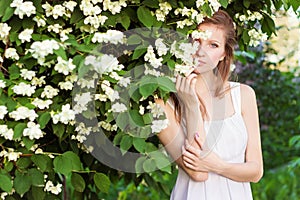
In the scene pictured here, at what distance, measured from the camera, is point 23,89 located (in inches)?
71.8

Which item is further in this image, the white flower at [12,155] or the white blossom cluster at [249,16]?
the white blossom cluster at [249,16]

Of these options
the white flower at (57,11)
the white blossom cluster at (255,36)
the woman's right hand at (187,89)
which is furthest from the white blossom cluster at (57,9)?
the white blossom cluster at (255,36)

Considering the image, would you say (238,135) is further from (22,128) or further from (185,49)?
(22,128)

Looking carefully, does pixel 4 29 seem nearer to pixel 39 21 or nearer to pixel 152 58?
pixel 39 21

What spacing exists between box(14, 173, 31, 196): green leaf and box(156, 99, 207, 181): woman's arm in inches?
19.3

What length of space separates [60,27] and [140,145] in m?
0.44

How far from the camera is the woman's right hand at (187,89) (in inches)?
80.4

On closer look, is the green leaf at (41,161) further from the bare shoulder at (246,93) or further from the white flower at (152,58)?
the bare shoulder at (246,93)

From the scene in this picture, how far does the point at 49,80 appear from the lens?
199 centimetres

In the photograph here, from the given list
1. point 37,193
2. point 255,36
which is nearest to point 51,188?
point 37,193

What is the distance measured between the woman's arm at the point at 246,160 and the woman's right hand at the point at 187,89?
5.2 inches

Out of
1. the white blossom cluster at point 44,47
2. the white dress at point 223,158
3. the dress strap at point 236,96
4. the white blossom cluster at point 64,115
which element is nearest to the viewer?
the white blossom cluster at point 44,47

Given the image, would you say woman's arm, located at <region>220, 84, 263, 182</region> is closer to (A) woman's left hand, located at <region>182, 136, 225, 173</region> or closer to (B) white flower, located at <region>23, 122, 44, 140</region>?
(A) woman's left hand, located at <region>182, 136, 225, 173</region>

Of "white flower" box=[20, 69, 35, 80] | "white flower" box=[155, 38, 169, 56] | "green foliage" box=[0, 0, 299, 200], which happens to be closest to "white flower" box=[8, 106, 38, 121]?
"green foliage" box=[0, 0, 299, 200]
